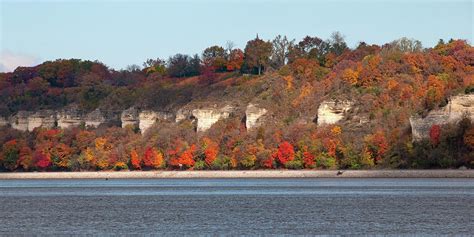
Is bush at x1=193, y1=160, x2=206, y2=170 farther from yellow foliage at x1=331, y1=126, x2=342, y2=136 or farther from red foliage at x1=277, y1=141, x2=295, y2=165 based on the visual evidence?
yellow foliage at x1=331, y1=126, x2=342, y2=136

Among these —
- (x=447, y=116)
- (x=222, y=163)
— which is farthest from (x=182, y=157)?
(x=447, y=116)

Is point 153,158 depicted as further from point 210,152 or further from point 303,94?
point 303,94

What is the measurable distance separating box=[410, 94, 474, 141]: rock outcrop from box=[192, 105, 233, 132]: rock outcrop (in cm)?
4881

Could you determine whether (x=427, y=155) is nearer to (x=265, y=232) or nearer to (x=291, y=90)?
(x=291, y=90)

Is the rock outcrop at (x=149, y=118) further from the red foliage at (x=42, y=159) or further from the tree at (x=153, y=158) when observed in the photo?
the tree at (x=153, y=158)

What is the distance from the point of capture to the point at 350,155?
479ft

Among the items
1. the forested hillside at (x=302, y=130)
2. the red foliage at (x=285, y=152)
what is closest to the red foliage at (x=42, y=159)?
the forested hillside at (x=302, y=130)

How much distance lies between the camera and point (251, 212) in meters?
76.5

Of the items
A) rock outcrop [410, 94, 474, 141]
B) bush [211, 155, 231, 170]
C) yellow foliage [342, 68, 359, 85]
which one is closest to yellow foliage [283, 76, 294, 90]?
yellow foliage [342, 68, 359, 85]

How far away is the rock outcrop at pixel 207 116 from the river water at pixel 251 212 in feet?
228

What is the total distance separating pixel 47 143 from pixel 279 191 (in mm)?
87142

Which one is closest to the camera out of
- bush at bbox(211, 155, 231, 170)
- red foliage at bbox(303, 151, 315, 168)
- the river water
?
the river water

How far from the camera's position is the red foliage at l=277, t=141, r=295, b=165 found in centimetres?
15575

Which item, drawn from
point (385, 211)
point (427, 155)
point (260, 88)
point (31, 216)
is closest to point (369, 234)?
point (385, 211)
